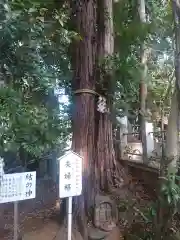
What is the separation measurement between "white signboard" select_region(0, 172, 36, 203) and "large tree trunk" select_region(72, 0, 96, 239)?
3.98 feet

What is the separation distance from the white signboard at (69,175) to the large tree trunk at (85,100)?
51.0 inches

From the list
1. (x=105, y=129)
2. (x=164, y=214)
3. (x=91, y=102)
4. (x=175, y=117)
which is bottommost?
(x=164, y=214)

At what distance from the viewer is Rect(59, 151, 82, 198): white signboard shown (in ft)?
10.1

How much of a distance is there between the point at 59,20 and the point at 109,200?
9.63 ft

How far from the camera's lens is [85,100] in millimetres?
4699

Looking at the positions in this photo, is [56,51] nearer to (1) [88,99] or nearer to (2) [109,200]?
(1) [88,99]

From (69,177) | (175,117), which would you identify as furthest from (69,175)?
(175,117)

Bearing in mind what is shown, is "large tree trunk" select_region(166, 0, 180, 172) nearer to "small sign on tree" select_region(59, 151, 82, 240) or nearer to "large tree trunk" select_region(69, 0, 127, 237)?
"small sign on tree" select_region(59, 151, 82, 240)

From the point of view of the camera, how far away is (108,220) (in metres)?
4.38

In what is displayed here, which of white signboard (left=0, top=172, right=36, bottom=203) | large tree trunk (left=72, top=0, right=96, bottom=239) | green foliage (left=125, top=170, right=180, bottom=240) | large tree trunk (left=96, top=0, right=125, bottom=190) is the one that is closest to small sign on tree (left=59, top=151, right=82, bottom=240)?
white signboard (left=0, top=172, right=36, bottom=203)

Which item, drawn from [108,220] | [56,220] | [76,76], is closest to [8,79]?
[76,76]

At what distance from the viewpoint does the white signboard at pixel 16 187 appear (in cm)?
319

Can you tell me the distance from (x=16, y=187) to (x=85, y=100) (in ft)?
6.52

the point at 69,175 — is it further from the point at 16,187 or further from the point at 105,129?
the point at 105,129
